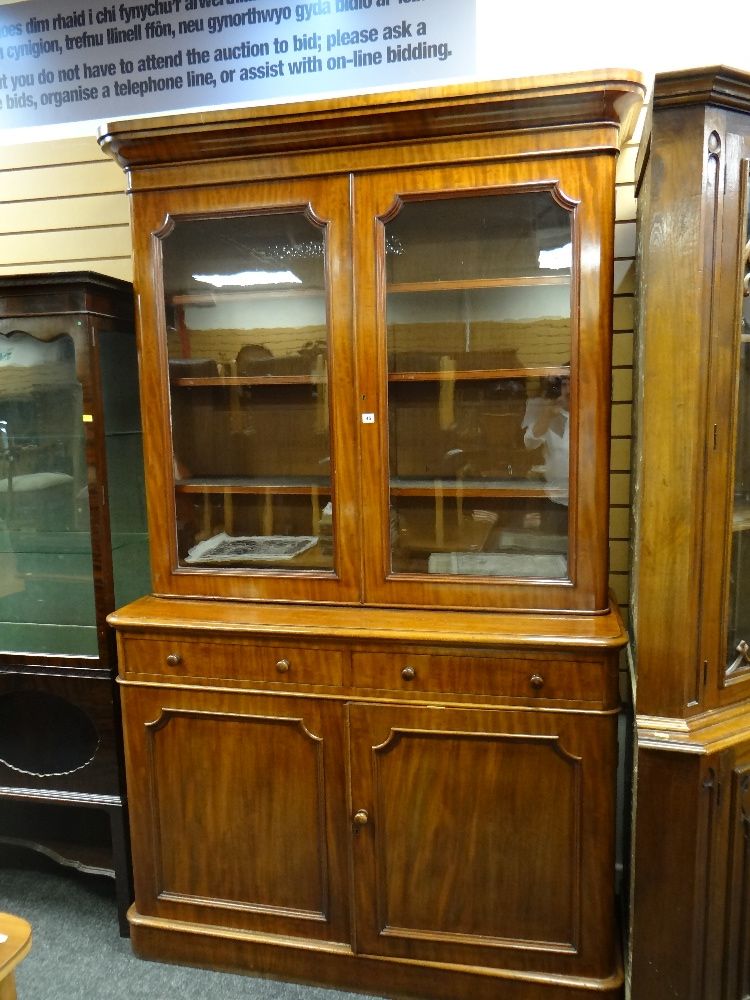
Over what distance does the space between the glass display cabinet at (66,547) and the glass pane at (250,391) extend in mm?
248

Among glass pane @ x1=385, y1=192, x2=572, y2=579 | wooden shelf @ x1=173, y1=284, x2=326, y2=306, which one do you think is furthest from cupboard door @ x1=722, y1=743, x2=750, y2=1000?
wooden shelf @ x1=173, y1=284, x2=326, y2=306

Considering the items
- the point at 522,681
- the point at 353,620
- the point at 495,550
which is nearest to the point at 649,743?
the point at 522,681

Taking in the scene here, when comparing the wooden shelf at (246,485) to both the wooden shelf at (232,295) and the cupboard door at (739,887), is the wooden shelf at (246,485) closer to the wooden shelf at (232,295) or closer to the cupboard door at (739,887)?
the wooden shelf at (232,295)

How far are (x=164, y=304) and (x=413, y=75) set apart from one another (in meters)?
0.95

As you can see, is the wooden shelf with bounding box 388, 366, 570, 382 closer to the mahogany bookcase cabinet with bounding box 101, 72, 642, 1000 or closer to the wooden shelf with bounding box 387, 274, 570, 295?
the mahogany bookcase cabinet with bounding box 101, 72, 642, 1000

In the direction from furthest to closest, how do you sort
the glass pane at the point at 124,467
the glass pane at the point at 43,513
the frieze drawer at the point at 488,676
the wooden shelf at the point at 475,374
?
the glass pane at the point at 43,513 → the glass pane at the point at 124,467 → the wooden shelf at the point at 475,374 → the frieze drawer at the point at 488,676

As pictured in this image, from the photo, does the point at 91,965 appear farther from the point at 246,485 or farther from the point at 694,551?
the point at 694,551

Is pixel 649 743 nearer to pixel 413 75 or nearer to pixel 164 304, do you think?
pixel 164 304

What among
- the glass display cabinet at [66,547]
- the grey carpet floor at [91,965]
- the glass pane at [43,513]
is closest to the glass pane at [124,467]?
the glass display cabinet at [66,547]

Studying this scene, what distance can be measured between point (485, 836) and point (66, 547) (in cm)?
154

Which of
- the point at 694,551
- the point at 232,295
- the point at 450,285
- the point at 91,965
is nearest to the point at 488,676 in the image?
the point at 694,551

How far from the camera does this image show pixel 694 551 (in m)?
1.49

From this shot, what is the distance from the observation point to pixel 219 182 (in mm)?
1847

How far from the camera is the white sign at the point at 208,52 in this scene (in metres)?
2.03
